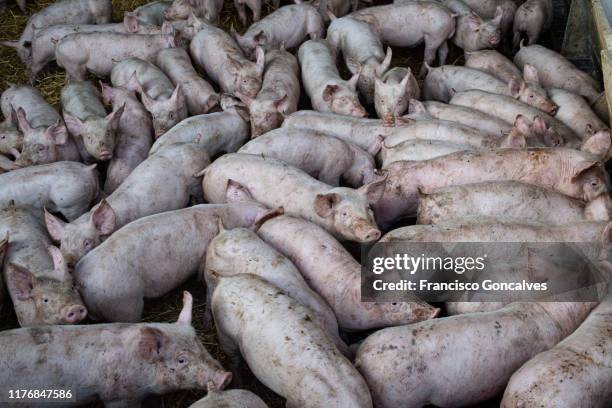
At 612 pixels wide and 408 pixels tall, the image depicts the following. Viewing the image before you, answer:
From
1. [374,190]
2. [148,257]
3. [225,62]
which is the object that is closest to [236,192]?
[148,257]

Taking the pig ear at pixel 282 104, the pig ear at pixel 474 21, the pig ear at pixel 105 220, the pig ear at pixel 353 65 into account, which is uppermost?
the pig ear at pixel 474 21

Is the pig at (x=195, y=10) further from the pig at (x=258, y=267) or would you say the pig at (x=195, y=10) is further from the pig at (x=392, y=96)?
the pig at (x=258, y=267)

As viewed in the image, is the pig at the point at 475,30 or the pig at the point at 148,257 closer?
the pig at the point at 148,257

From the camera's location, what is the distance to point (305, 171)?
612 cm

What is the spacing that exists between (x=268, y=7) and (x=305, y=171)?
353 centimetres

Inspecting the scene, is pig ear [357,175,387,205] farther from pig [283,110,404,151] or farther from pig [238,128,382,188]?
pig [283,110,404,151]

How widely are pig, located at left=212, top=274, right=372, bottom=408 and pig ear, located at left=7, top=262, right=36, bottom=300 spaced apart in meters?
1.10

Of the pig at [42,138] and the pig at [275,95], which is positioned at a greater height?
the pig at [275,95]

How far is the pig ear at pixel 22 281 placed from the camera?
4465mm

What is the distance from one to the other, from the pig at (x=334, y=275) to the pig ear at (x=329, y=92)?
6.71ft

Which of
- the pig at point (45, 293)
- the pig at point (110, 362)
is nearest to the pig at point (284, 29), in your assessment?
the pig at point (45, 293)

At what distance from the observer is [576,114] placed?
6.60 meters

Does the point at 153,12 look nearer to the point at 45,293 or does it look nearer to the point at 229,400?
the point at 45,293

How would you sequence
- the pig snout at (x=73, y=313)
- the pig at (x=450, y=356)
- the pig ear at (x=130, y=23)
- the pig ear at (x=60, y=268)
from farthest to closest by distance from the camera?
the pig ear at (x=130, y=23)
the pig ear at (x=60, y=268)
the pig snout at (x=73, y=313)
the pig at (x=450, y=356)
